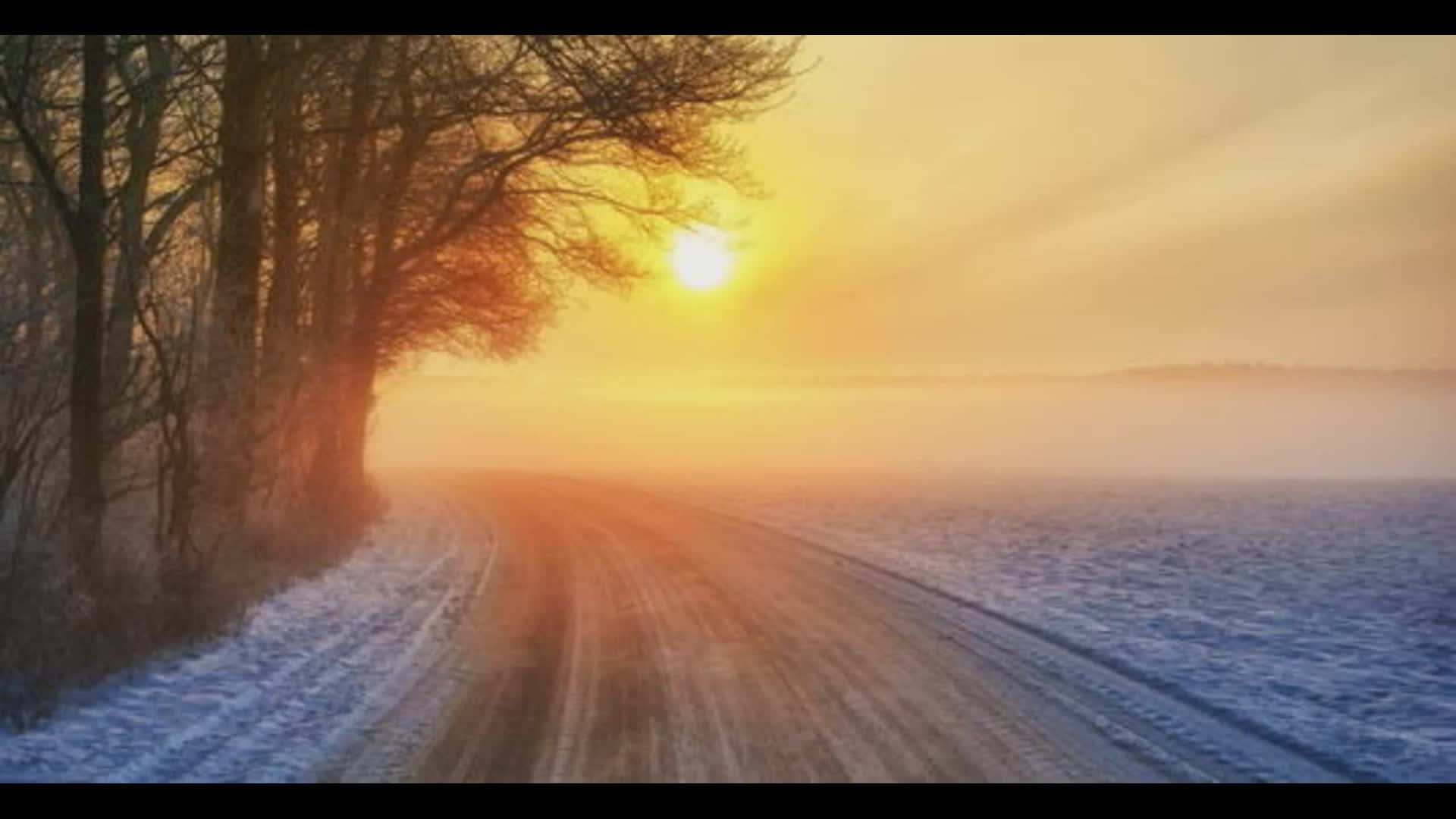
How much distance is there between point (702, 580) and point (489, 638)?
3723mm

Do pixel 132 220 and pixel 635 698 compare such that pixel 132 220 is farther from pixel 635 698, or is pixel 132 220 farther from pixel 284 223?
pixel 635 698

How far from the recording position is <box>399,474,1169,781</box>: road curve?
5898mm

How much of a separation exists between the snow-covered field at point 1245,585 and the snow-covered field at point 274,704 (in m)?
5.52

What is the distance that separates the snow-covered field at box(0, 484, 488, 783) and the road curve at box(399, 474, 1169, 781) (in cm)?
36

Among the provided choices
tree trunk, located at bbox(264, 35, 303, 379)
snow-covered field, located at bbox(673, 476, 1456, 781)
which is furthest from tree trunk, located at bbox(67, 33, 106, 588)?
snow-covered field, located at bbox(673, 476, 1456, 781)

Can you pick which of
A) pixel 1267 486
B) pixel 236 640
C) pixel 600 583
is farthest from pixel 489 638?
pixel 1267 486

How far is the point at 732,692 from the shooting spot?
7508mm

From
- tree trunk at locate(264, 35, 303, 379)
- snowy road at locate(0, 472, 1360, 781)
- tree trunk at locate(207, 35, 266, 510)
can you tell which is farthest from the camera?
tree trunk at locate(264, 35, 303, 379)

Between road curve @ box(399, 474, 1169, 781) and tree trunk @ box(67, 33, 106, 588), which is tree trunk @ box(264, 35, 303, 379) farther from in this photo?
road curve @ box(399, 474, 1169, 781)

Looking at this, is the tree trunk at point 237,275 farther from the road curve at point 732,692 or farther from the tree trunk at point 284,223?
the road curve at point 732,692

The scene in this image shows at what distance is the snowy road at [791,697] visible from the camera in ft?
19.3

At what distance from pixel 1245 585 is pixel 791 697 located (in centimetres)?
775
